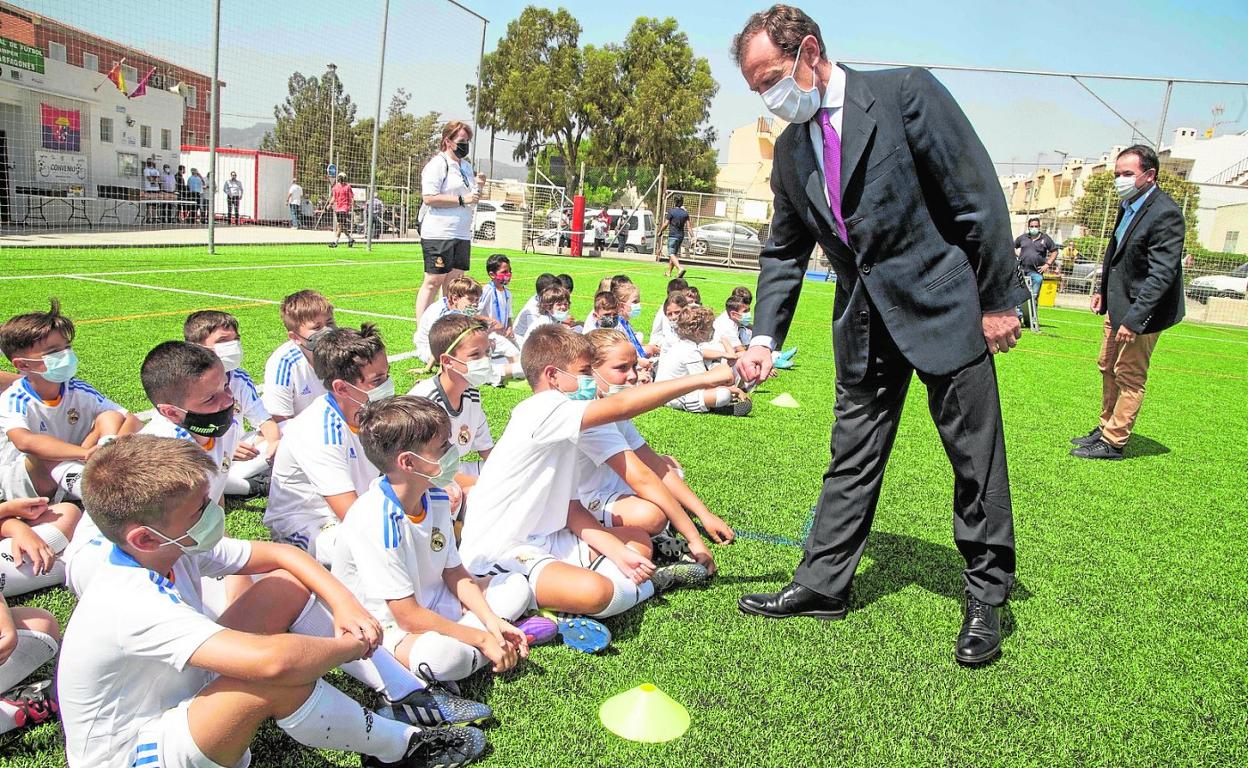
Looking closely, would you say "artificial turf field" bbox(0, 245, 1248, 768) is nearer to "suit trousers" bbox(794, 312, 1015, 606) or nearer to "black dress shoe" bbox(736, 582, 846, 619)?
"black dress shoe" bbox(736, 582, 846, 619)

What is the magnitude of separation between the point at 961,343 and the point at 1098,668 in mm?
1398

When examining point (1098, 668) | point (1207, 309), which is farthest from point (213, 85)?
point (1207, 309)

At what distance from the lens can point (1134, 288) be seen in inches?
248

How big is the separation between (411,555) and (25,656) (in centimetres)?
118

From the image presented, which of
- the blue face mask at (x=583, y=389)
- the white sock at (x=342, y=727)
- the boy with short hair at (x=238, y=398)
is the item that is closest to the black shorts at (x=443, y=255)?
the boy with short hair at (x=238, y=398)

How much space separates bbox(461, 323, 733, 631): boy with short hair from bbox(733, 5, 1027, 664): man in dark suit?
1.61 ft

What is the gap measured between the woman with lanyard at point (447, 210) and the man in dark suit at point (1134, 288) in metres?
6.08

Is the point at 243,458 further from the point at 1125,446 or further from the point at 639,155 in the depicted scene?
the point at 639,155

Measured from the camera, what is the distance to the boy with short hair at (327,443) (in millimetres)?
3334

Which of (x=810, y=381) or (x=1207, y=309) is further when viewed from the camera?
(x=1207, y=309)

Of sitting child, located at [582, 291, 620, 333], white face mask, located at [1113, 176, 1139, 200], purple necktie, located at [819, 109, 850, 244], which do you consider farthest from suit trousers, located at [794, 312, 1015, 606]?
sitting child, located at [582, 291, 620, 333]

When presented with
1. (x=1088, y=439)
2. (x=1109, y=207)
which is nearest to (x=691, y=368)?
(x=1088, y=439)

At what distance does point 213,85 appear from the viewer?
16.0m

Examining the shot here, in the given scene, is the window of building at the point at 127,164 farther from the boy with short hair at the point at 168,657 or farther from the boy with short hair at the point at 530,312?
the boy with short hair at the point at 168,657
